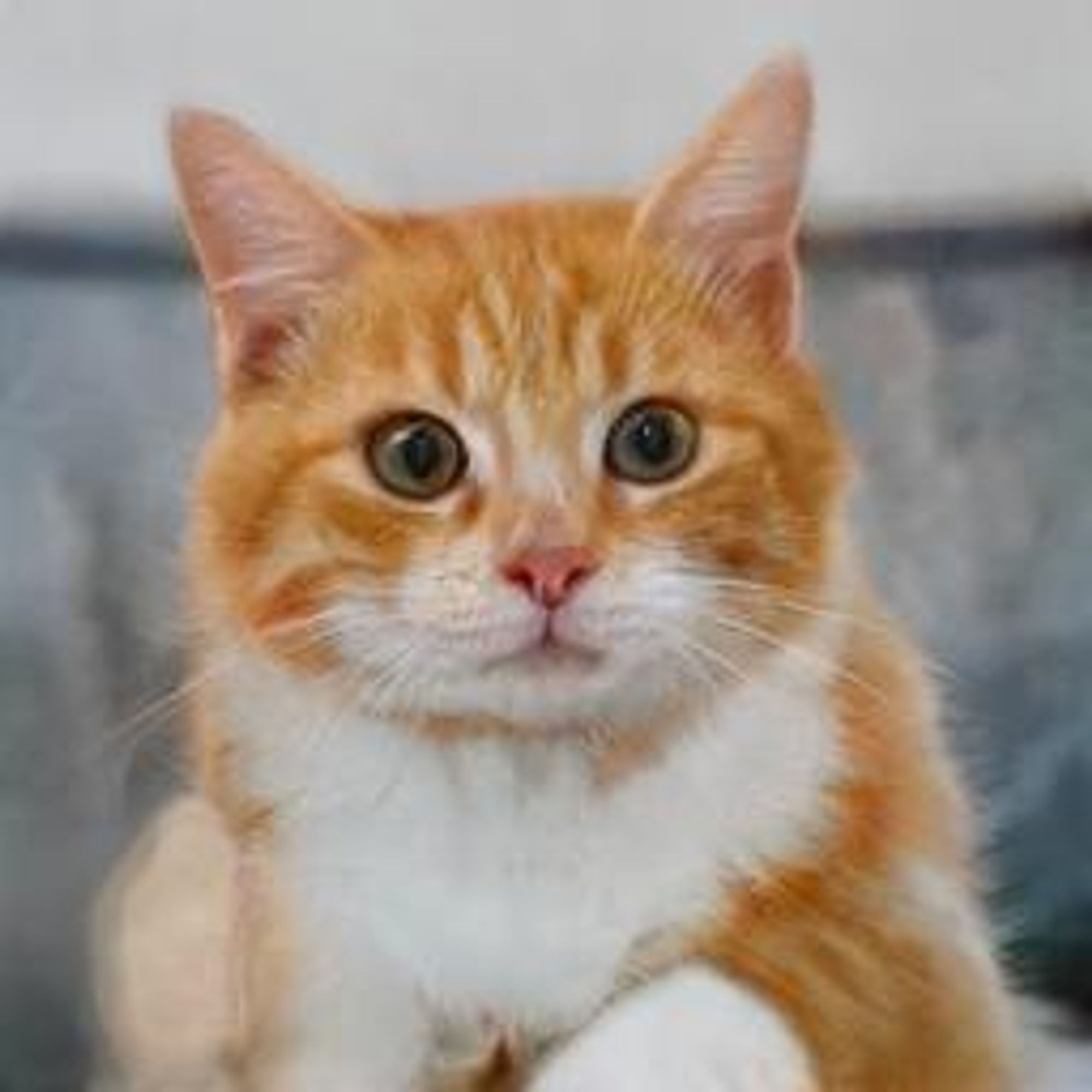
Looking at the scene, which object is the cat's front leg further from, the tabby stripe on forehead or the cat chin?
the tabby stripe on forehead

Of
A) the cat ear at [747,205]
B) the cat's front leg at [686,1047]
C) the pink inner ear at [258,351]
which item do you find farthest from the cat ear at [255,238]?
the cat's front leg at [686,1047]

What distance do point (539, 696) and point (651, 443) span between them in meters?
0.10

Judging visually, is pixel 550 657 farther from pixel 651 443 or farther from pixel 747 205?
pixel 747 205

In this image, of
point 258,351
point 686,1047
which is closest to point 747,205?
point 258,351

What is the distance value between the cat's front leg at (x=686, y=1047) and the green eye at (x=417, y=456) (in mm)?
202

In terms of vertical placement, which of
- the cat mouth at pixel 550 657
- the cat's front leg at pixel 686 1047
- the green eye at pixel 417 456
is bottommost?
the cat's front leg at pixel 686 1047

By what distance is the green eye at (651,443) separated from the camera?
0.92 meters

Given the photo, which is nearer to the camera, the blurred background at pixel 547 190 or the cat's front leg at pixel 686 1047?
the cat's front leg at pixel 686 1047

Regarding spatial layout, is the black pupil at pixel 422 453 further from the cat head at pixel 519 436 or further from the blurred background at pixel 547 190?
the blurred background at pixel 547 190

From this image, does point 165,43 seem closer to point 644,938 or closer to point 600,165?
point 600,165

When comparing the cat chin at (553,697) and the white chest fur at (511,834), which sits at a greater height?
the cat chin at (553,697)

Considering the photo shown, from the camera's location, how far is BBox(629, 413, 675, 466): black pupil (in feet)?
3.05

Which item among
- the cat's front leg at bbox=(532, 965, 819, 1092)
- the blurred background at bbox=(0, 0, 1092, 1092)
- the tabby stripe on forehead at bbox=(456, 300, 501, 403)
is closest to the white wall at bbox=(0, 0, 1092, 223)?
the blurred background at bbox=(0, 0, 1092, 1092)

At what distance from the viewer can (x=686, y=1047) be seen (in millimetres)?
888
